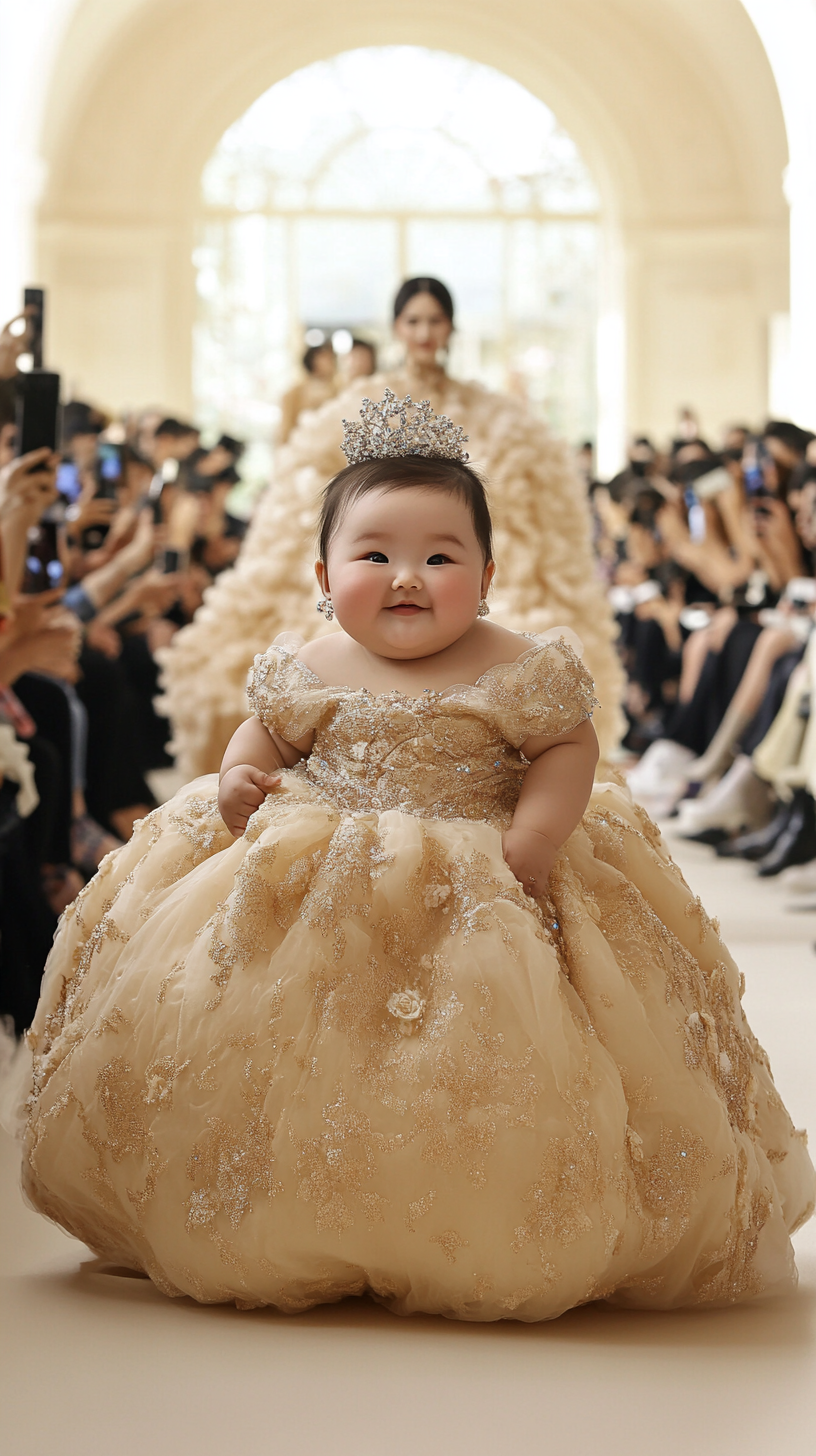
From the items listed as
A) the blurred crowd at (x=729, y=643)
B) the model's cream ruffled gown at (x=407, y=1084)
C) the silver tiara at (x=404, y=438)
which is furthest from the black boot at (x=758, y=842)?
the model's cream ruffled gown at (x=407, y=1084)

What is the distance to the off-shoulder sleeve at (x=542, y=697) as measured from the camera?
1.87 meters

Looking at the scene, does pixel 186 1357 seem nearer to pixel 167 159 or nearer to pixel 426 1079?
pixel 426 1079

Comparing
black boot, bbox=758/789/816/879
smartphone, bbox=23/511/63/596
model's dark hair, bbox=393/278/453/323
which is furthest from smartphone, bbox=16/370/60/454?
black boot, bbox=758/789/816/879

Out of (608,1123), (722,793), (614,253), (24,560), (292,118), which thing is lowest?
(722,793)

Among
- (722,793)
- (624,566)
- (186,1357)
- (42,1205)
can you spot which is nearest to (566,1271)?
(186,1357)

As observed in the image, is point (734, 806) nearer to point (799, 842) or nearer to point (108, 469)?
point (799, 842)

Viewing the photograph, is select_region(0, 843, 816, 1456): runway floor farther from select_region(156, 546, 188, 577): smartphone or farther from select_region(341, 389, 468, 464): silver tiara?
select_region(156, 546, 188, 577): smartphone

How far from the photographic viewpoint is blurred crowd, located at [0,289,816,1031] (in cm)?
330

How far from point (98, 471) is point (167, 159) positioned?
26.6 ft

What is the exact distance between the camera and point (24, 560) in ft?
11.3

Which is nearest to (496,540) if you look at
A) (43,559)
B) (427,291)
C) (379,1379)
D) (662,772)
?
(427,291)

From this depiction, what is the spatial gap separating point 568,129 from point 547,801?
13367mm

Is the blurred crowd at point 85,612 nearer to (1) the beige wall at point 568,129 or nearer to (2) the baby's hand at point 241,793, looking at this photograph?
(2) the baby's hand at point 241,793

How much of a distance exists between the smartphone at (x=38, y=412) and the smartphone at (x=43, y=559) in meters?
0.35
